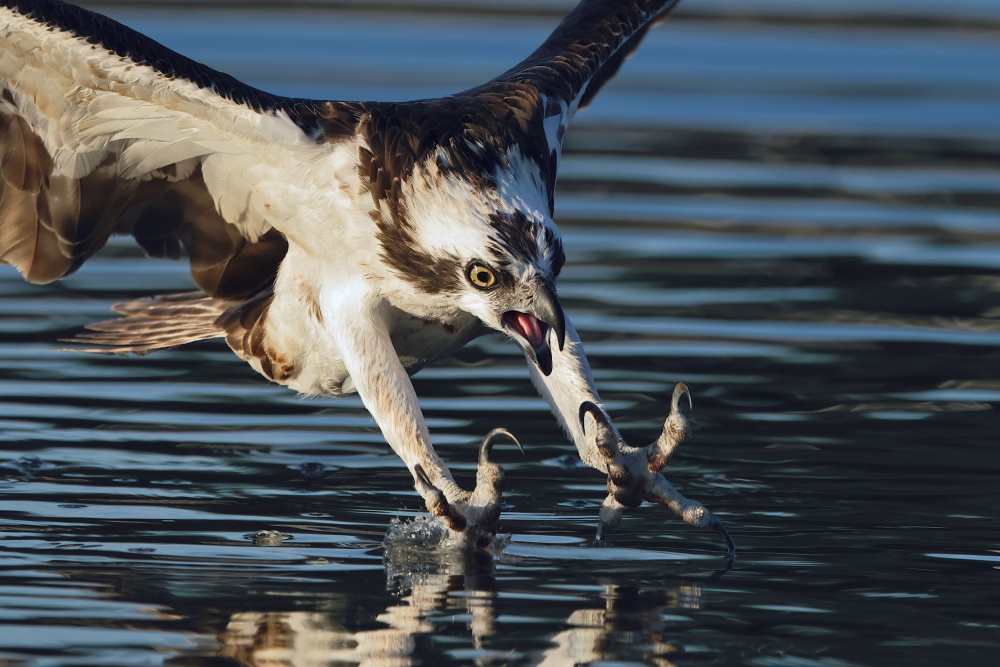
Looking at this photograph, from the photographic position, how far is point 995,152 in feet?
50.9

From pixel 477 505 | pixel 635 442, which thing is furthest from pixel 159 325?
pixel 477 505

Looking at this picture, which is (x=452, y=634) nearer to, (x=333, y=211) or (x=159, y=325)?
(x=333, y=211)

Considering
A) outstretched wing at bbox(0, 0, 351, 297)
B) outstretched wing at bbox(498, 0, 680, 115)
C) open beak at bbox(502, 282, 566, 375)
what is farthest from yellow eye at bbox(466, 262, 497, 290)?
outstretched wing at bbox(498, 0, 680, 115)

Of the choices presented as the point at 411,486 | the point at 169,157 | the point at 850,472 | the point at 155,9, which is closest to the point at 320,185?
the point at 169,157

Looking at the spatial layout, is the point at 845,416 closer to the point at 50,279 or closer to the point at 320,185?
the point at 320,185

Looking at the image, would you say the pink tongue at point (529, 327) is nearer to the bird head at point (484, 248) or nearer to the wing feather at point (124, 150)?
the bird head at point (484, 248)

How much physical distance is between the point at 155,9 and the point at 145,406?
13011 millimetres

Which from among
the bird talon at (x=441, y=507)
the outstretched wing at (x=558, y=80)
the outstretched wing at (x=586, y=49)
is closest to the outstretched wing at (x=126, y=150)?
the outstretched wing at (x=558, y=80)

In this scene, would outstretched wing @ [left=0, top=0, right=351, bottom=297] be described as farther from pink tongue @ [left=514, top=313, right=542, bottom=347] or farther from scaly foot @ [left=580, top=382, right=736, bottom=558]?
scaly foot @ [left=580, top=382, right=736, bottom=558]

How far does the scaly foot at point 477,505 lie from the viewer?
6.52 metres

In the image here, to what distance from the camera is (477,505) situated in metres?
6.55

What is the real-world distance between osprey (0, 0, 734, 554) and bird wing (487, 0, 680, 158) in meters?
0.03

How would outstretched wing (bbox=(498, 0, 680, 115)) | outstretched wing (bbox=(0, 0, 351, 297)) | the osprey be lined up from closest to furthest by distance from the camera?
the osprey < outstretched wing (bbox=(0, 0, 351, 297)) < outstretched wing (bbox=(498, 0, 680, 115))

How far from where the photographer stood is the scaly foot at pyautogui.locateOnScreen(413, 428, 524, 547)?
257 inches
